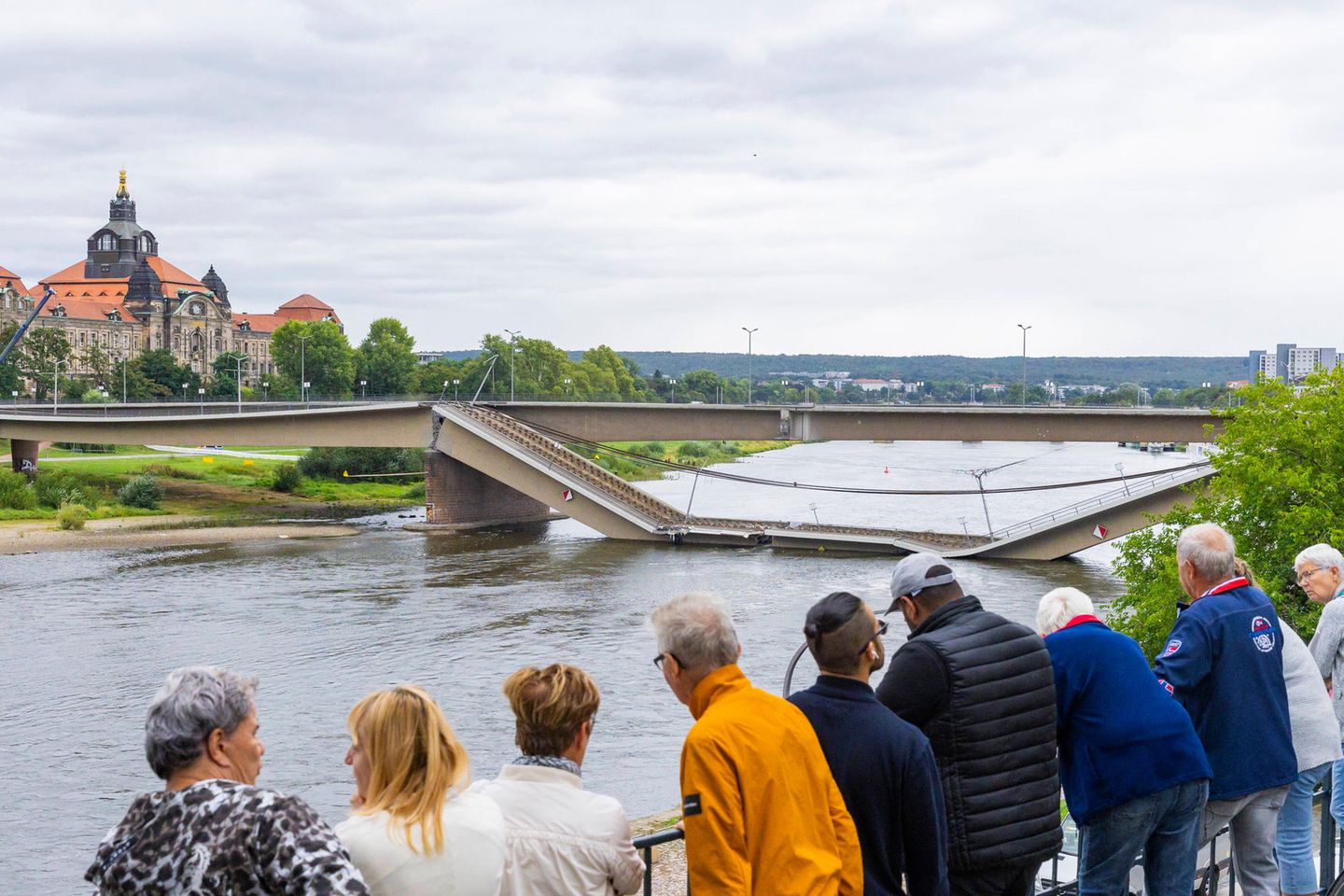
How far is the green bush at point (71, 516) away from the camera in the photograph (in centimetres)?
5047

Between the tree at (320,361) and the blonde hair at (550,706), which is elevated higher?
the tree at (320,361)

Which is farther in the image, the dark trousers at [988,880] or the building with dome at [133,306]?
the building with dome at [133,306]

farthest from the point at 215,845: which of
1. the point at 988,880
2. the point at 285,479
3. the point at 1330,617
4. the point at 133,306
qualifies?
the point at 133,306

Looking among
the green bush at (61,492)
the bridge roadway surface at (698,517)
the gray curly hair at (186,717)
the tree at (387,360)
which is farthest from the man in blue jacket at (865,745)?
the tree at (387,360)

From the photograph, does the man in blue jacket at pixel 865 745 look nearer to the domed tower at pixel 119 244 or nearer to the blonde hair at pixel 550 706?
the blonde hair at pixel 550 706

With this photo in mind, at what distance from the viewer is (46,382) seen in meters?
103

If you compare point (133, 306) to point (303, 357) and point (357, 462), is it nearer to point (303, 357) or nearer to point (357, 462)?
point (303, 357)

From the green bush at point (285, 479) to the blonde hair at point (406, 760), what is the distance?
66.9 meters

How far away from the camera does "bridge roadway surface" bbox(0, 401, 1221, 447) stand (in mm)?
48625

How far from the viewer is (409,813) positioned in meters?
3.51

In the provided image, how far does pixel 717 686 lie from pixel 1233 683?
2.73 m

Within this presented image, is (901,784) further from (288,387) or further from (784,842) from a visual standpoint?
(288,387)

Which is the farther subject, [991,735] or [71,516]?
[71,516]

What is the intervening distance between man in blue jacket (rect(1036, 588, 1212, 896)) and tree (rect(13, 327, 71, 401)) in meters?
106
